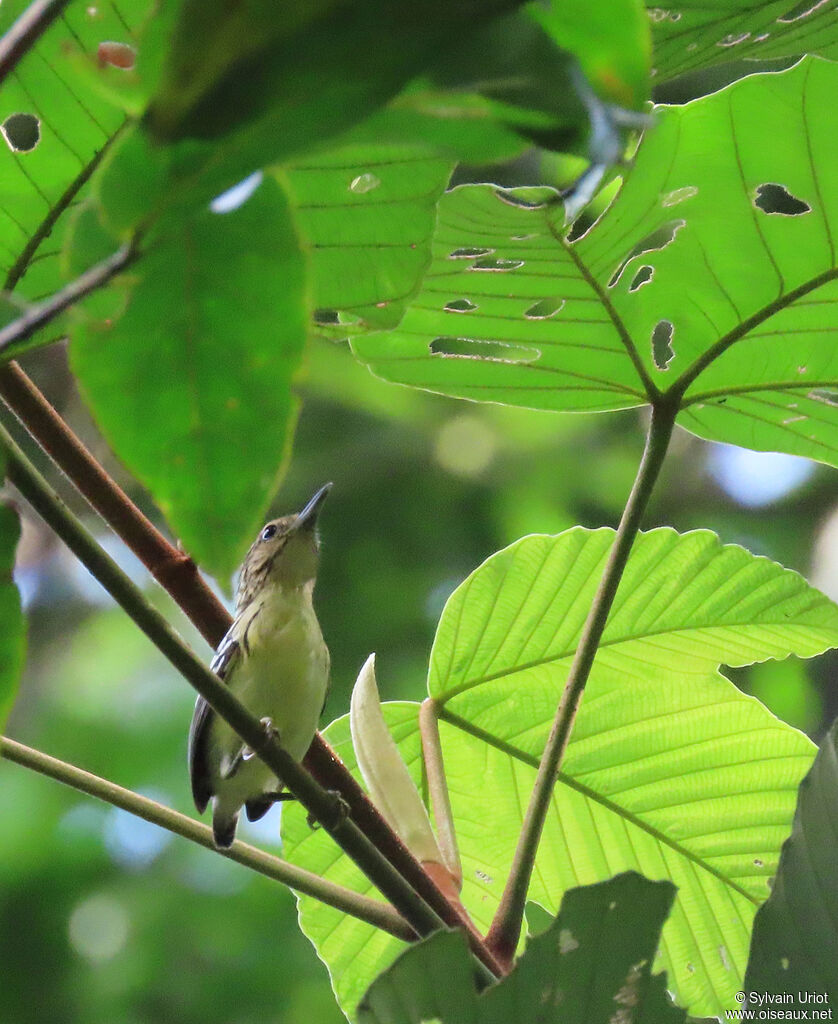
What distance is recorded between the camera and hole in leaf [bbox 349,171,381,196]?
141cm

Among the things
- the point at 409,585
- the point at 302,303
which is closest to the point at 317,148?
the point at 302,303

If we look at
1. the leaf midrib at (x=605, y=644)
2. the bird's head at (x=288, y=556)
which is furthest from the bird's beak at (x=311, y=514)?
the leaf midrib at (x=605, y=644)

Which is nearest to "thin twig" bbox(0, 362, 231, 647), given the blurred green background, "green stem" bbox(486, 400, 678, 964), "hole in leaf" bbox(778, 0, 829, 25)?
"green stem" bbox(486, 400, 678, 964)

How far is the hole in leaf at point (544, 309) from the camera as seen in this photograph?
1.93 m

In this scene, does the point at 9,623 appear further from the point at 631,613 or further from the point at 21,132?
the point at 631,613

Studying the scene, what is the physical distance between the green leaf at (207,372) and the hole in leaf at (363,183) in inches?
23.4

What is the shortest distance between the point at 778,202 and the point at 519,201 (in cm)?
52

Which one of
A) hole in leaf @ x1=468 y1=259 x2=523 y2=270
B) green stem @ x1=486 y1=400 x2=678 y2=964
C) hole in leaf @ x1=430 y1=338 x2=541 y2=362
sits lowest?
green stem @ x1=486 y1=400 x2=678 y2=964

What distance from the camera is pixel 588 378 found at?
2014 millimetres

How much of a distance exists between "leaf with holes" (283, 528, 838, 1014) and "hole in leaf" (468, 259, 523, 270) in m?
0.57

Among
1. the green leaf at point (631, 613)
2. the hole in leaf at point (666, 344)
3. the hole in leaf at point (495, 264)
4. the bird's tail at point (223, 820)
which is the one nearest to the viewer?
the hole in leaf at point (495, 264)

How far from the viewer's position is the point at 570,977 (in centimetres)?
143

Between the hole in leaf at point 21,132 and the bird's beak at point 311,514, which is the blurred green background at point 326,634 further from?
the hole in leaf at point 21,132

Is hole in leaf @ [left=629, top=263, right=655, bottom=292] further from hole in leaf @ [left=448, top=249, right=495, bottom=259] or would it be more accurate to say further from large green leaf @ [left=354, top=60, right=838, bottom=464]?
hole in leaf @ [left=448, top=249, right=495, bottom=259]
